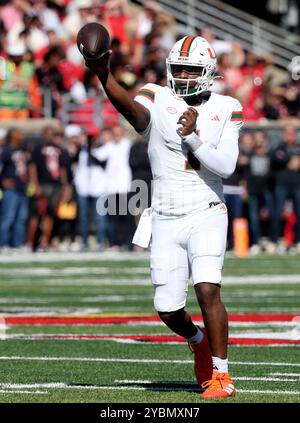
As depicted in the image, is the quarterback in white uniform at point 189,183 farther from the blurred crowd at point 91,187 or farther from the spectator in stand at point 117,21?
the spectator in stand at point 117,21

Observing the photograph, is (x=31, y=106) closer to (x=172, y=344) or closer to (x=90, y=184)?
(x=90, y=184)

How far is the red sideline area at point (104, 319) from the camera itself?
35.3ft

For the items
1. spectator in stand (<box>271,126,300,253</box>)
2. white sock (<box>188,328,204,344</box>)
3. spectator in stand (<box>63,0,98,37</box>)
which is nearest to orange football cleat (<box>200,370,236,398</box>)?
white sock (<box>188,328,204,344</box>)

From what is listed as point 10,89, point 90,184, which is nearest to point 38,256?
point 90,184

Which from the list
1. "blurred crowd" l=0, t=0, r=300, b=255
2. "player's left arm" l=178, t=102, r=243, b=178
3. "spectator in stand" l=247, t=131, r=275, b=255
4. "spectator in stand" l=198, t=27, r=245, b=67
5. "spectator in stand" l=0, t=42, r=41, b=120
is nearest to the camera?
"player's left arm" l=178, t=102, r=243, b=178

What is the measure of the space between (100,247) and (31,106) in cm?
309

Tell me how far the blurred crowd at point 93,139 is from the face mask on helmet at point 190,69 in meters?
11.4

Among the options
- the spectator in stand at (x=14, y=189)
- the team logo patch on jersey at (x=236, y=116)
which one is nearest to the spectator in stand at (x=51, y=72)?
the spectator in stand at (x=14, y=189)

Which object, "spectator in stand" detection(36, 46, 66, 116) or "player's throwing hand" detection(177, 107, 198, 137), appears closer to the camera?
"player's throwing hand" detection(177, 107, 198, 137)

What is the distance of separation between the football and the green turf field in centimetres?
173

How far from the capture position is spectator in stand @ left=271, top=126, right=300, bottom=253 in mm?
20266

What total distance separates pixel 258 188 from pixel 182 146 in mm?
13394

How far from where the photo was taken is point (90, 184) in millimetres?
20047

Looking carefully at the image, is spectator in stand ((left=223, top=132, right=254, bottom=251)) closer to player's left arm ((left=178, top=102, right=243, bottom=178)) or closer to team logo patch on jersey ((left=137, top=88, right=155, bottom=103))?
team logo patch on jersey ((left=137, top=88, right=155, bottom=103))
